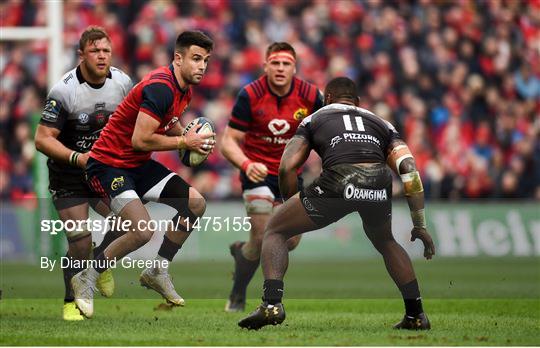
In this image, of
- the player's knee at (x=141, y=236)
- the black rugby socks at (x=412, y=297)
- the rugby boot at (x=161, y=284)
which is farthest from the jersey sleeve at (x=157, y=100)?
the black rugby socks at (x=412, y=297)

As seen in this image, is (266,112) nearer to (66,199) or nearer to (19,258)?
(66,199)

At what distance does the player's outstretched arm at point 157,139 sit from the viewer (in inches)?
408

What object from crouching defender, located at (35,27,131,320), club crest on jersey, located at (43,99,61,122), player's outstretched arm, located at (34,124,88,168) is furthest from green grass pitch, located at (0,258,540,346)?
club crest on jersey, located at (43,99,61,122)

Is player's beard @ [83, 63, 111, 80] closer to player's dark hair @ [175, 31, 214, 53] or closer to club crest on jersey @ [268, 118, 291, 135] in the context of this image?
player's dark hair @ [175, 31, 214, 53]

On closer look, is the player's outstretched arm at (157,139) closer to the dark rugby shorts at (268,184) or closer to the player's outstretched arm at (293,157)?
the player's outstretched arm at (293,157)

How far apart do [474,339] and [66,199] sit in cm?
462

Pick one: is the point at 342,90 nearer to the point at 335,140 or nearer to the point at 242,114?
the point at 335,140

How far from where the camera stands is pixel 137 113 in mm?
10797

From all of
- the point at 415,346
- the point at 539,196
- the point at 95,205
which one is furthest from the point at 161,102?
the point at 539,196

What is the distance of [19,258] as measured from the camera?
2050 cm

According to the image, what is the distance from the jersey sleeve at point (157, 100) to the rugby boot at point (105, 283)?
1710 millimetres

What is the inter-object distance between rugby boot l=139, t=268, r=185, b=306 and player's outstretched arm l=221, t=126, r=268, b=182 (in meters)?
1.55

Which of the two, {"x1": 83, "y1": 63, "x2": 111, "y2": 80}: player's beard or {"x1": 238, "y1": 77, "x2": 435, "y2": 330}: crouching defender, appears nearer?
{"x1": 238, "y1": 77, "x2": 435, "y2": 330}: crouching defender

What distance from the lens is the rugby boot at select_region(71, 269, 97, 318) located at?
35.2ft
